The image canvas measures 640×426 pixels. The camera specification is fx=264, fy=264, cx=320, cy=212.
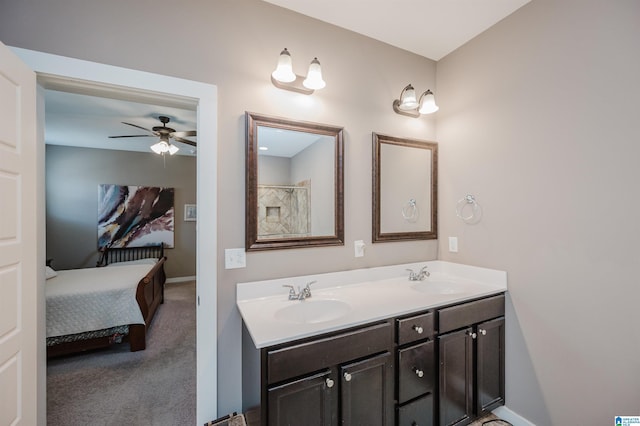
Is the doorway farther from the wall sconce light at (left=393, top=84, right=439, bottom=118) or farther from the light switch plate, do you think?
the wall sconce light at (left=393, top=84, right=439, bottom=118)

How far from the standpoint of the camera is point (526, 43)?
171 centimetres

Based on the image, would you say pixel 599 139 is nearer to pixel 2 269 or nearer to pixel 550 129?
pixel 550 129

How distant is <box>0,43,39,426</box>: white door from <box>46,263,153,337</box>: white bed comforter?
158cm

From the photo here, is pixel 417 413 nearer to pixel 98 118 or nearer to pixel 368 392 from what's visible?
pixel 368 392

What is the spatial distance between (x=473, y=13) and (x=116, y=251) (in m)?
6.14

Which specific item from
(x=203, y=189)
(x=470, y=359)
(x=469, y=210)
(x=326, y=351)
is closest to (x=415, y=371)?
(x=470, y=359)

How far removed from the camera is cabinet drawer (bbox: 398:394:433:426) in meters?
1.41

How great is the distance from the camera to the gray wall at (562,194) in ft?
4.37

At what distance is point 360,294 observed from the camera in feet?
5.63

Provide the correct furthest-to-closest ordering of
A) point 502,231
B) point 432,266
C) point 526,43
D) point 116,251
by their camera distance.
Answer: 1. point 116,251
2. point 432,266
3. point 502,231
4. point 526,43

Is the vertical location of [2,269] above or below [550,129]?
below

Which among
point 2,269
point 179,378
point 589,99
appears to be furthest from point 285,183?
point 179,378

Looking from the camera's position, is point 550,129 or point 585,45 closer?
point 585,45

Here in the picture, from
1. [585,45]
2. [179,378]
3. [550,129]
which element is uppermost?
[585,45]
